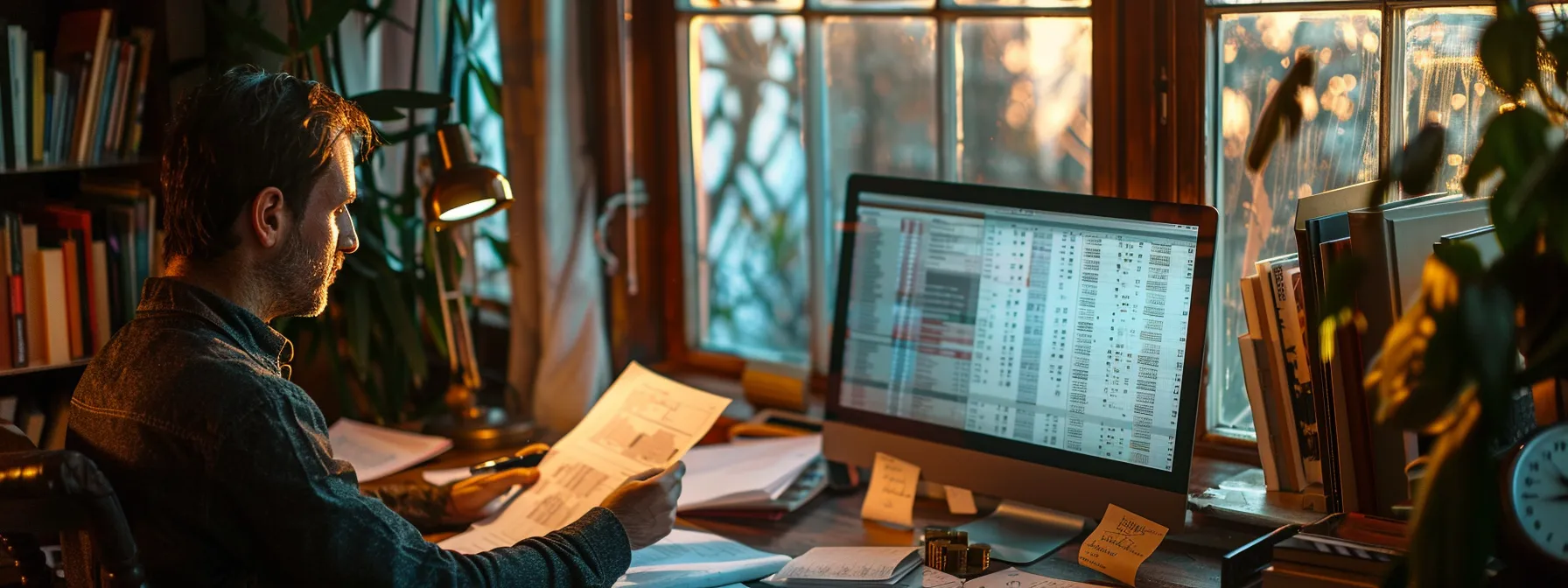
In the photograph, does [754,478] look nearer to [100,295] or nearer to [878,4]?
[878,4]

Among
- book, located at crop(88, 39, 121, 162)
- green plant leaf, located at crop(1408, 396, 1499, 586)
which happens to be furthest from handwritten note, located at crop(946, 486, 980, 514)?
book, located at crop(88, 39, 121, 162)

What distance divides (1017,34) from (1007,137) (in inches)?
6.0

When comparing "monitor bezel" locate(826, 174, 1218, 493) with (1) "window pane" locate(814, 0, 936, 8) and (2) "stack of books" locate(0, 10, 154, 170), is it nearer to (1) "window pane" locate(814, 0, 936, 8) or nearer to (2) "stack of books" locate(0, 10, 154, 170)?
(1) "window pane" locate(814, 0, 936, 8)

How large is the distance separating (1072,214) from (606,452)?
67 centimetres

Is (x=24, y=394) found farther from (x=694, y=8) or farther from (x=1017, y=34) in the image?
(x=1017, y=34)

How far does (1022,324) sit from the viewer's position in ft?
5.28

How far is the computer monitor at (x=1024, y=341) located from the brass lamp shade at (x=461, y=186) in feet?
1.52

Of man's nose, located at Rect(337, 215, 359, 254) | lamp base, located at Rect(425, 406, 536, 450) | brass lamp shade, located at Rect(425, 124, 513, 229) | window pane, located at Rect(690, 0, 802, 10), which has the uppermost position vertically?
window pane, located at Rect(690, 0, 802, 10)

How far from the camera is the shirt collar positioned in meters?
1.28

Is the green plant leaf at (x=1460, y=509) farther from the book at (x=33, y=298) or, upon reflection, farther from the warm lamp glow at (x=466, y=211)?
the book at (x=33, y=298)

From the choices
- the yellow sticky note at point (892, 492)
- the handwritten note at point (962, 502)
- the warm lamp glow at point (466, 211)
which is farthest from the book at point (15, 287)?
the handwritten note at point (962, 502)

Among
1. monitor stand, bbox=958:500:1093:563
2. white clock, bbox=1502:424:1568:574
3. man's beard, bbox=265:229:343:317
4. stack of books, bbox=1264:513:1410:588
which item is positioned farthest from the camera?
monitor stand, bbox=958:500:1093:563

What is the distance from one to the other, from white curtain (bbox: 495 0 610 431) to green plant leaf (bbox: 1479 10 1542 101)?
1.51 meters

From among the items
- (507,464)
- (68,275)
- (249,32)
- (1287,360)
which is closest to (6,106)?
(68,275)
